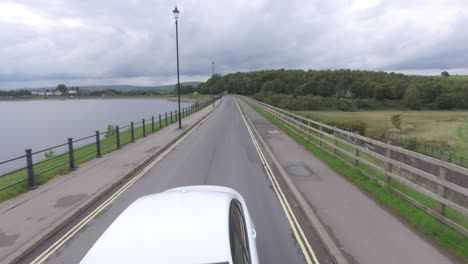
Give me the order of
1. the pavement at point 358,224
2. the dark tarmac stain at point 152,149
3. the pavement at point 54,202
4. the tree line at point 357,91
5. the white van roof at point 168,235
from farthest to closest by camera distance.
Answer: the tree line at point 357,91
the dark tarmac stain at point 152,149
the pavement at point 54,202
the pavement at point 358,224
the white van roof at point 168,235

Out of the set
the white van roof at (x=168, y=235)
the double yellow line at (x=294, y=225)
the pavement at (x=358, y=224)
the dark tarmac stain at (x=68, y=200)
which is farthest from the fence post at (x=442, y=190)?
the dark tarmac stain at (x=68, y=200)

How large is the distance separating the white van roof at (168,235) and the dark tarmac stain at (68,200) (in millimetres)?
6133

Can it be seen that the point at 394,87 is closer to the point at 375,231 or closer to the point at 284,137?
the point at 284,137

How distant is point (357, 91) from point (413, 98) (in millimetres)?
30819

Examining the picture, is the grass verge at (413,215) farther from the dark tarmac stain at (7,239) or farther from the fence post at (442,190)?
the dark tarmac stain at (7,239)

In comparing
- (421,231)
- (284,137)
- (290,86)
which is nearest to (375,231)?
(421,231)

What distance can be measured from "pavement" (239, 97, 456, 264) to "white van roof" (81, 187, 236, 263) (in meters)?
3.32

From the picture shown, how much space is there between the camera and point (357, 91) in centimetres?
16575

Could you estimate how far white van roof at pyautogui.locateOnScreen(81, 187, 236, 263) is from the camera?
299 centimetres

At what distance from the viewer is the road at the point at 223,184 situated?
21.5 feet

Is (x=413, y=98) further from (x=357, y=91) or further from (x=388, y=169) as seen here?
(x=388, y=169)

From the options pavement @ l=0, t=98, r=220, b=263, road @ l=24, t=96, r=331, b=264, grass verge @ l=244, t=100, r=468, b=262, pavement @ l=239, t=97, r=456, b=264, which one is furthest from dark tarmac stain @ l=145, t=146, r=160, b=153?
grass verge @ l=244, t=100, r=468, b=262

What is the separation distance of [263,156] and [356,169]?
5.12 meters

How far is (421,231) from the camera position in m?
6.95
